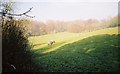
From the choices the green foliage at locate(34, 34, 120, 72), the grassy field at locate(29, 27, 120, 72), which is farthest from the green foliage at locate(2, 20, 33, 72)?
the green foliage at locate(34, 34, 120, 72)

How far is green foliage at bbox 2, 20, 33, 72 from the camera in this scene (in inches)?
196

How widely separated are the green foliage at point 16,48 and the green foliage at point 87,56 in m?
0.27

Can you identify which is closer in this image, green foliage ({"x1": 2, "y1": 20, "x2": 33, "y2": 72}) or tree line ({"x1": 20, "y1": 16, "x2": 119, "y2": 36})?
tree line ({"x1": 20, "y1": 16, "x2": 119, "y2": 36})

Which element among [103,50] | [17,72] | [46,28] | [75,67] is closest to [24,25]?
[46,28]

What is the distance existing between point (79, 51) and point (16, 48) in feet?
4.41

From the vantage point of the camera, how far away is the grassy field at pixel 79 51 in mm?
4883

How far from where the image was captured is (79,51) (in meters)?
4.93

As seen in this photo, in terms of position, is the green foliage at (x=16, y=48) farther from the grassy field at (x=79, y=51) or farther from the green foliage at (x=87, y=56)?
the green foliage at (x=87, y=56)

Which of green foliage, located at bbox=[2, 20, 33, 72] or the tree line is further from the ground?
the tree line

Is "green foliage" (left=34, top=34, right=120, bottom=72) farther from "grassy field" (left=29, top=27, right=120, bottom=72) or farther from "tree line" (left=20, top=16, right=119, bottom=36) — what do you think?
"tree line" (left=20, top=16, right=119, bottom=36)

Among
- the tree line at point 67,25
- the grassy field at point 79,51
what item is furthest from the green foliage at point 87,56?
the tree line at point 67,25

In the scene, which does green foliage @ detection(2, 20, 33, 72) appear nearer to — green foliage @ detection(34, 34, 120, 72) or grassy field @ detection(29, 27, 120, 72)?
grassy field @ detection(29, 27, 120, 72)

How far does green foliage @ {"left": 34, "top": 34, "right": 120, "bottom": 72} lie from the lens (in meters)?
4.88

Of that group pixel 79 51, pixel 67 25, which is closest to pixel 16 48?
pixel 67 25
